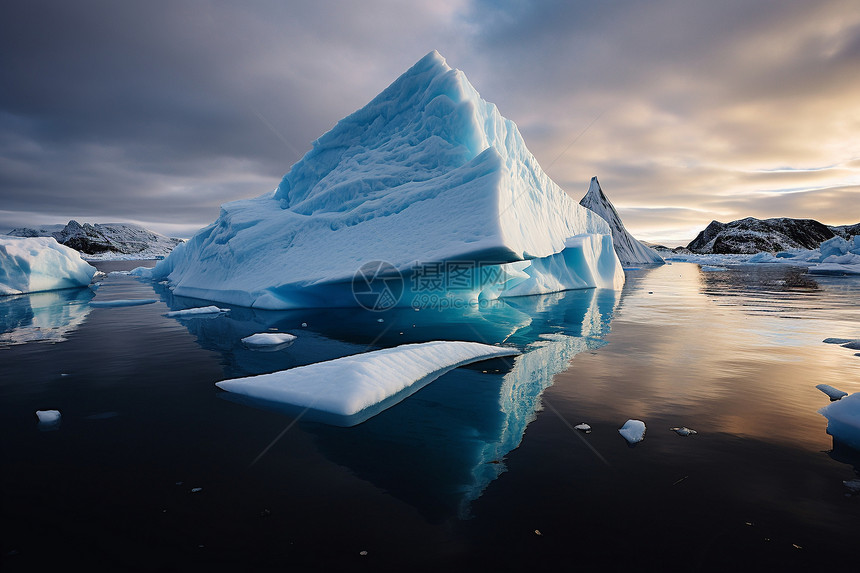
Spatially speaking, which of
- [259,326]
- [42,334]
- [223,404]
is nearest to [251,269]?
[259,326]

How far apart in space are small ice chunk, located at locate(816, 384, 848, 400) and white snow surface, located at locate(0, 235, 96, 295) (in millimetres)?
26722

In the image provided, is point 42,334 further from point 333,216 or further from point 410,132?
point 410,132

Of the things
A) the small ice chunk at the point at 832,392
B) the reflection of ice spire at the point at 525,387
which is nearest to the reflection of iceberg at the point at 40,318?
the reflection of ice spire at the point at 525,387

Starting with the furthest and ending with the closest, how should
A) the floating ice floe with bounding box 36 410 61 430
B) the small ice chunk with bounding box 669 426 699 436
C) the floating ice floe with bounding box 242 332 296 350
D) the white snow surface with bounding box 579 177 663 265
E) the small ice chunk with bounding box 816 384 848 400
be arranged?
the white snow surface with bounding box 579 177 663 265 → the floating ice floe with bounding box 242 332 296 350 → the small ice chunk with bounding box 816 384 848 400 → the floating ice floe with bounding box 36 410 61 430 → the small ice chunk with bounding box 669 426 699 436

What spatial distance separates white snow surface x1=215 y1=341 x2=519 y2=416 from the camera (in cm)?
473

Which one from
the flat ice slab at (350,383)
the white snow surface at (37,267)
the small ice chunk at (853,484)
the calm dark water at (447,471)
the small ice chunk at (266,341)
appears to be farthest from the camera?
the white snow surface at (37,267)

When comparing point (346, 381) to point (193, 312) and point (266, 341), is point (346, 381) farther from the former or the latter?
point (193, 312)

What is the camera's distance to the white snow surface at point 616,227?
5718 centimetres

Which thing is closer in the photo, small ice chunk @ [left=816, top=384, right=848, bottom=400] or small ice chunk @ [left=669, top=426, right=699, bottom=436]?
small ice chunk @ [left=669, top=426, right=699, bottom=436]

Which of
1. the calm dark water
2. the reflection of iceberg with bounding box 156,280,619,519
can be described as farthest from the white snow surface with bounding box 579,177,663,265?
the calm dark water

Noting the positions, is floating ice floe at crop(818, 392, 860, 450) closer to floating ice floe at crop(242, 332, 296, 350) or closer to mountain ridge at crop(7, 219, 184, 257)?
floating ice floe at crop(242, 332, 296, 350)

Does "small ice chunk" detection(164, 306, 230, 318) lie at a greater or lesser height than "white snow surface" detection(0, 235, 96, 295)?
lesser

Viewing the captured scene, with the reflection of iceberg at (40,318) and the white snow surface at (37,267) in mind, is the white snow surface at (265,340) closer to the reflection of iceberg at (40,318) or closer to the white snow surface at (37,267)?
the reflection of iceberg at (40,318)

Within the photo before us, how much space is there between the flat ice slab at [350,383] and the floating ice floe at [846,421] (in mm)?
4255
